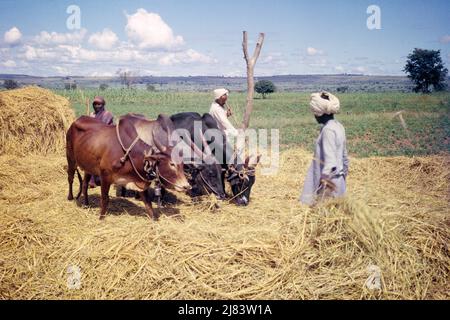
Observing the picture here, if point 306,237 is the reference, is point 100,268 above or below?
below

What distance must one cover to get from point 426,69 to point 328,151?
60910 millimetres

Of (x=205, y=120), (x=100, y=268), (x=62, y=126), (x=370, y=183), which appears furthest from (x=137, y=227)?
(x=62, y=126)

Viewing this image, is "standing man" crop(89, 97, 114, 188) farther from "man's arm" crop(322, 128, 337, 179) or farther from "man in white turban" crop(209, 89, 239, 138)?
"man's arm" crop(322, 128, 337, 179)

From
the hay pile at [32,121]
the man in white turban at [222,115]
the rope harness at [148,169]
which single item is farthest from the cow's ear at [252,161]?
the hay pile at [32,121]

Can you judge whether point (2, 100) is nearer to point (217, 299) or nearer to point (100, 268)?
point (100, 268)

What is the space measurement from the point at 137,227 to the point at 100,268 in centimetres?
79

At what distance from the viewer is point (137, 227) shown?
493 centimetres

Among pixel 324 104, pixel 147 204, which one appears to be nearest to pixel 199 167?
pixel 147 204

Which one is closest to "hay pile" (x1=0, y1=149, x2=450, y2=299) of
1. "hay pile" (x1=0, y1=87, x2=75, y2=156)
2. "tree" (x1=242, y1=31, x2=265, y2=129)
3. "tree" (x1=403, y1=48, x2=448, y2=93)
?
"tree" (x1=242, y1=31, x2=265, y2=129)

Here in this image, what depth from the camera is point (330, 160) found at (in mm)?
4656

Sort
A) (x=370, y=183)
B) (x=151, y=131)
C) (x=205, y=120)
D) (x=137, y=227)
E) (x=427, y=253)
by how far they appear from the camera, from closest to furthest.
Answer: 1. (x=427, y=253)
2. (x=137, y=227)
3. (x=151, y=131)
4. (x=205, y=120)
5. (x=370, y=183)

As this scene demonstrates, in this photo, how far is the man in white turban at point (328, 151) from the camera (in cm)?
467

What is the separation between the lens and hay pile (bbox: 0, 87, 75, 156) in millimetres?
10227

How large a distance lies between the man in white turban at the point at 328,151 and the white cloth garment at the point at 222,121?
249 centimetres
